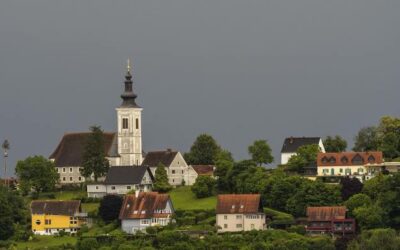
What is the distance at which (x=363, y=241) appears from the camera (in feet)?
309

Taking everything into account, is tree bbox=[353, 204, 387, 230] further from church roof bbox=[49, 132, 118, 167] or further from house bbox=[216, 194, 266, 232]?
church roof bbox=[49, 132, 118, 167]

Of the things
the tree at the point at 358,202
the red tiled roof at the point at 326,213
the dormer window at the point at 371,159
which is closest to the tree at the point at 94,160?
the dormer window at the point at 371,159

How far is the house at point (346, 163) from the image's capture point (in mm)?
114125

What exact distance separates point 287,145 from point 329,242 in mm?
29864

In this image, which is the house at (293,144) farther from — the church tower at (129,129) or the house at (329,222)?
the house at (329,222)

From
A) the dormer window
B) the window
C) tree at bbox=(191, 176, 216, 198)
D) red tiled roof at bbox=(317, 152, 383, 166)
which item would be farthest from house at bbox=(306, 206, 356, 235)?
the window

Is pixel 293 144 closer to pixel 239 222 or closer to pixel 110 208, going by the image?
pixel 110 208

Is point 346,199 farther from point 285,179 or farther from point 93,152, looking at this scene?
point 93,152

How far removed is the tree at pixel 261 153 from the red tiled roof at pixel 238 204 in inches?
602

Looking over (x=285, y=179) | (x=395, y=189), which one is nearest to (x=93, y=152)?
(x=285, y=179)

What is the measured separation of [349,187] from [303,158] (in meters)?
12.1

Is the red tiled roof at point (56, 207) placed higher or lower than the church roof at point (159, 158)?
lower

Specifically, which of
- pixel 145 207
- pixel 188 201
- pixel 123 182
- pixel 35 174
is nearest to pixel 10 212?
pixel 145 207

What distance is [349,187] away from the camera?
4136 inches
